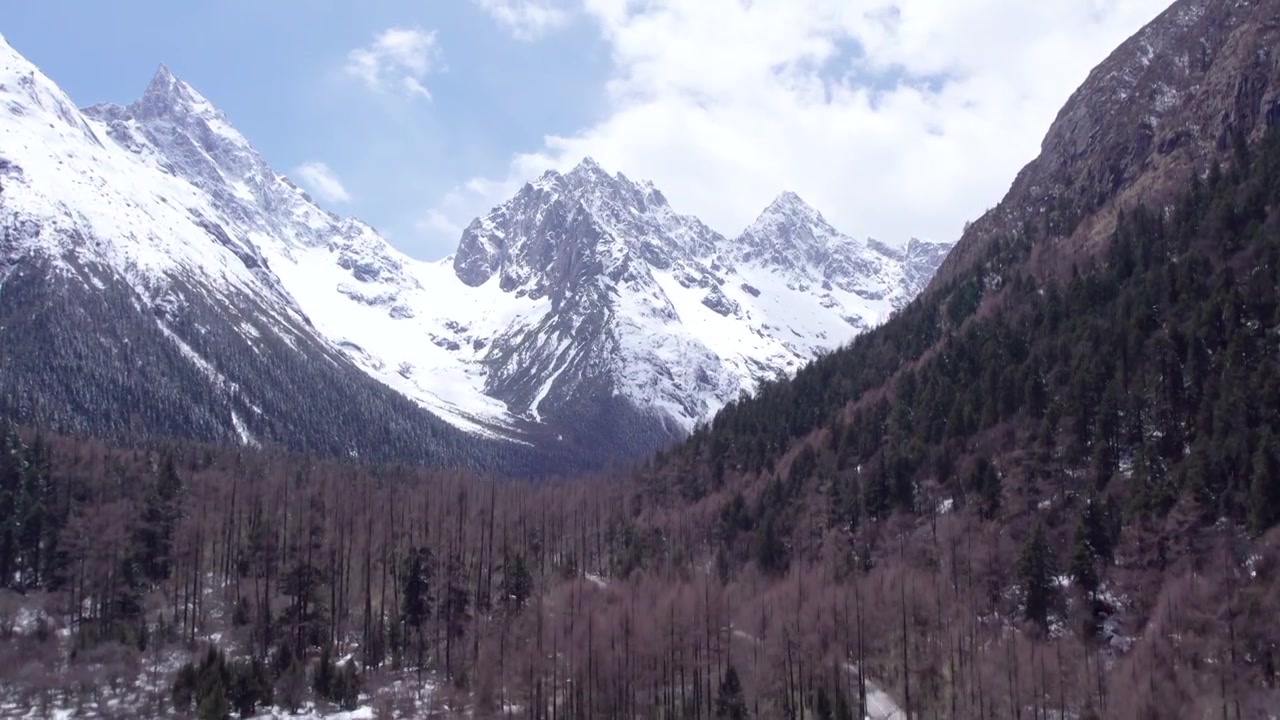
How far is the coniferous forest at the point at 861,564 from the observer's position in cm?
9731

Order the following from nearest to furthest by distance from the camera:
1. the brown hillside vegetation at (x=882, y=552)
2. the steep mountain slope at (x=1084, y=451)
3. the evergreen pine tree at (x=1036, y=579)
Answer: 1. the steep mountain slope at (x=1084, y=451)
2. the brown hillside vegetation at (x=882, y=552)
3. the evergreen pine tree at (x=1036, y=579)

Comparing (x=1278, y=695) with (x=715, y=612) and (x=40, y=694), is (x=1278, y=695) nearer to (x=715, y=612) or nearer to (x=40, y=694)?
(x=715, y=612)

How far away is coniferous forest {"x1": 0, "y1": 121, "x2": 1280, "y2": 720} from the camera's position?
9731cm

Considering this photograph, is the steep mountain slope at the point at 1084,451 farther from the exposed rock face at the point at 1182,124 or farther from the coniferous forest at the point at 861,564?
the exposed rock face at the point at 1182,124

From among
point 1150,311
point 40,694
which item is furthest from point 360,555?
point 1150,311

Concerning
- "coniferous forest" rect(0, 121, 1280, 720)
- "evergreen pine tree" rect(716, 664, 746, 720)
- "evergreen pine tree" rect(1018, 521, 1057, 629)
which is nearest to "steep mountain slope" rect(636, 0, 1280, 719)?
"evergreen pine tree" rect(1018, 521, 1057, 629)

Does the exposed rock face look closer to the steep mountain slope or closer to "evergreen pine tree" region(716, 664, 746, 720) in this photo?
the steep mountain slope

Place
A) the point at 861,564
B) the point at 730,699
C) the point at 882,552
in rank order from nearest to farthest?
1. the point at 730,699
2. the point at 861,564
3. the point at 882,552

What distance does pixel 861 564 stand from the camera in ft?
418

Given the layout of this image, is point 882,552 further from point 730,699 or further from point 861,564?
point 730,699

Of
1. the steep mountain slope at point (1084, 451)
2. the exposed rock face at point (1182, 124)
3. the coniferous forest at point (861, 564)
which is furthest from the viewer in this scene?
the exposed rock face at point (1182, 124)

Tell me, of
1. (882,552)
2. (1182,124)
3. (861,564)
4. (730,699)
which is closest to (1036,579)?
(861,564)

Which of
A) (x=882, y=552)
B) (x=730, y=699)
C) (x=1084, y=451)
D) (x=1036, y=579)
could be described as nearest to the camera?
(x=730, y=699)

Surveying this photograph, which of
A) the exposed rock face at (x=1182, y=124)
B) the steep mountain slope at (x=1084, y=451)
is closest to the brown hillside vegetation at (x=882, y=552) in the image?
the steep mountain slope at (x=1084, y=451)
